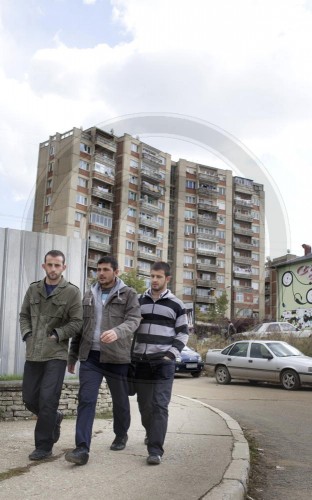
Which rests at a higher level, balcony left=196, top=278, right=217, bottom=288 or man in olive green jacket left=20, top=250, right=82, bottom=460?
balcony left=196, top=278, right=217, bottom=288

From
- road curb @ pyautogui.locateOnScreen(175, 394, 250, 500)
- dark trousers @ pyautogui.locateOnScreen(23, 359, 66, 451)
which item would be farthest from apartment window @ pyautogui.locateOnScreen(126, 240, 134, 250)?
dark trousers @ pyautogui.locateOnScreen(23, 359, 66, 451)

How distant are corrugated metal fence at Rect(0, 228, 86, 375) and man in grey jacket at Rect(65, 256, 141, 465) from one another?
3.16 m

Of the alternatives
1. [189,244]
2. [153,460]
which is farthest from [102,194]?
[153,460]

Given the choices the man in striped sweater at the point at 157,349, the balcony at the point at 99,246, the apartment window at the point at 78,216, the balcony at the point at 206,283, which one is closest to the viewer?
the man in striped sweater at the point at 157,349

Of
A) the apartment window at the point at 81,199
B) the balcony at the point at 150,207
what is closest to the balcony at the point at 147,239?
the apartment window at the point at 81,199

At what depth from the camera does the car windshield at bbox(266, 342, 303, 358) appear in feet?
52.0

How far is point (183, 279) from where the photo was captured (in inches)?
3216

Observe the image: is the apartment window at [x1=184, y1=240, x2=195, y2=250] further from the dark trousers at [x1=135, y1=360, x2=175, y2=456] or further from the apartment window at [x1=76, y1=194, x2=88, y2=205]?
the dark trousers at [x1=135, y1=360, x2=175, y2=456]

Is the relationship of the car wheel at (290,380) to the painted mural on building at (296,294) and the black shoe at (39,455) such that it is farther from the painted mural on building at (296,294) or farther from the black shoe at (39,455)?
the painted mural on building at (296,294)

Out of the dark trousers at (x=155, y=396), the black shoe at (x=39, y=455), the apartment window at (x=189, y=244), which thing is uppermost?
the apartment window at (x=189, y=244)

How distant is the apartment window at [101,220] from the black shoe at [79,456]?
59495 millimetres

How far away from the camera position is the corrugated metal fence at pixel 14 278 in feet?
26.3

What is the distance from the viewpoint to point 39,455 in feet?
15.6

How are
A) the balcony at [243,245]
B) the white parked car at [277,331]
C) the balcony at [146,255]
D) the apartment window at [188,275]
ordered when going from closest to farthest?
the white parked car at [277,331], the balcony at [146,255], the apartment window at [188,275], the balcony at [243,245]
